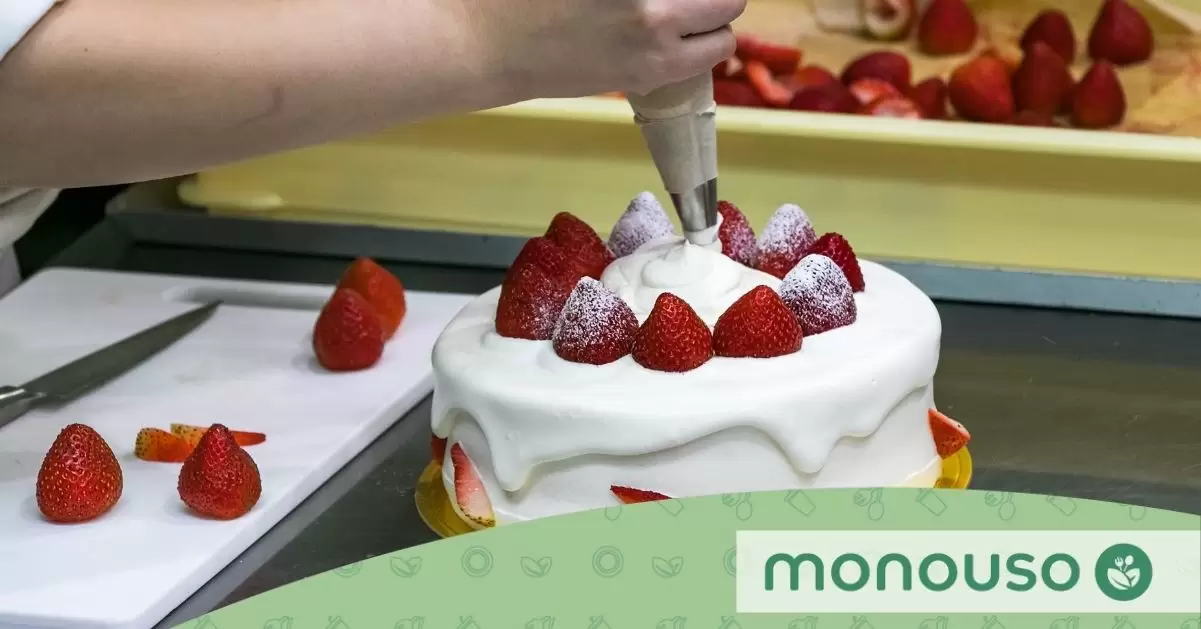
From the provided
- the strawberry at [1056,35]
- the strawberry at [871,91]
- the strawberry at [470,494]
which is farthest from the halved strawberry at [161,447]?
the strawberry at [1056,35]

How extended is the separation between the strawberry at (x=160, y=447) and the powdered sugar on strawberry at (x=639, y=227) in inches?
14.0

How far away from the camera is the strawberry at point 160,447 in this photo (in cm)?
112

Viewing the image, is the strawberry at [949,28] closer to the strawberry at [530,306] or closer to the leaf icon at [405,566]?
the strawberry at [530,306]

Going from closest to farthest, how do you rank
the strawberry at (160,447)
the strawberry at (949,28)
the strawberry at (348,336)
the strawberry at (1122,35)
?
the strawberry at (160,447) < the strawberry at (348,336) < the strawberry at (1122,35) < the strawberry at (949,28)

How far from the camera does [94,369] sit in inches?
49.9

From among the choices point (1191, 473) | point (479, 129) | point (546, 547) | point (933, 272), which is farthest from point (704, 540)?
point (479, 129)

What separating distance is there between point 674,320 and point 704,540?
0.17 metres

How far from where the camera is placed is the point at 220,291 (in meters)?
1.47

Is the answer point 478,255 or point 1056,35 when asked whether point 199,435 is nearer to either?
point 478,255

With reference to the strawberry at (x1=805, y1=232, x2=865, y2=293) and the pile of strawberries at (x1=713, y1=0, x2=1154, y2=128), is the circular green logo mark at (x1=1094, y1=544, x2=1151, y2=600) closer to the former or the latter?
the strawberry at (x1=805, y1=232, x2=865, y2=293)

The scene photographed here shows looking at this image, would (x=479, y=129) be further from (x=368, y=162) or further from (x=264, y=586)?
(x=264, y=586)

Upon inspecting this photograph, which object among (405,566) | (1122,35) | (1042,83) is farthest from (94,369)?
(1122,35)

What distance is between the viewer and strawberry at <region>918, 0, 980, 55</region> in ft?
5.50

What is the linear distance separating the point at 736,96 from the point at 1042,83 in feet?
1.01
